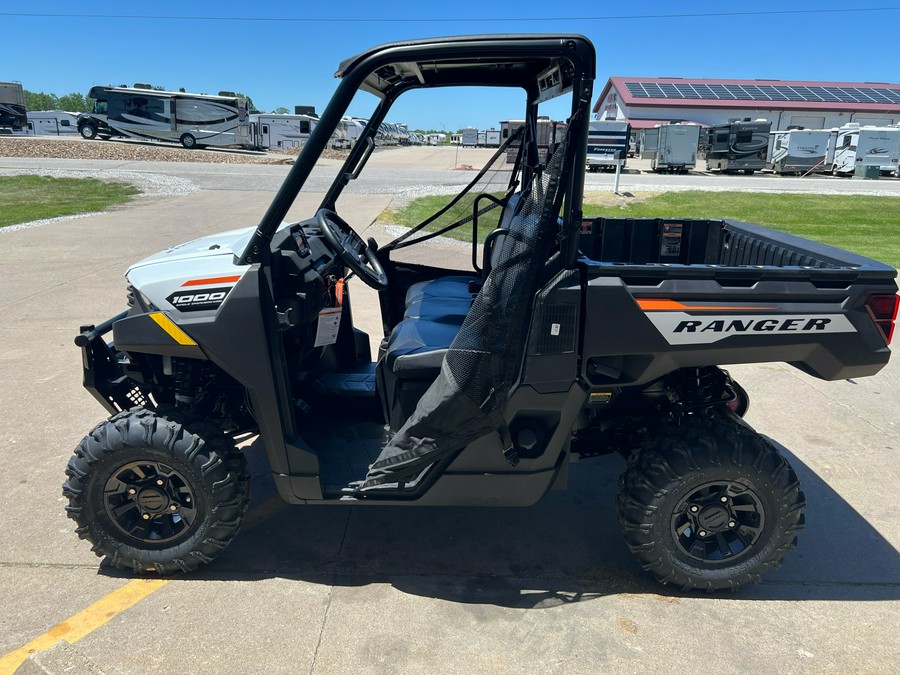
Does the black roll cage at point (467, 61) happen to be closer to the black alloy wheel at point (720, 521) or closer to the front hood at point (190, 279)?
the front hood at point (190, 279)

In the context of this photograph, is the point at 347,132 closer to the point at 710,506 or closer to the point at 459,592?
the point at 459,592

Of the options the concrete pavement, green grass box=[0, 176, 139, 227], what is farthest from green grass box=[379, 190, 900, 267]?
the concrete pavement

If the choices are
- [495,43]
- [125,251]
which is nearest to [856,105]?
[125,251]

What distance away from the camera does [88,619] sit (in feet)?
8.74

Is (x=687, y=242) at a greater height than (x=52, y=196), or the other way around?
(x=687, y=242)

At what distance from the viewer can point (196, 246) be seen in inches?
125

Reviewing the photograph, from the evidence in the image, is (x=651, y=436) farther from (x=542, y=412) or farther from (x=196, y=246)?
(x=196, y=246)

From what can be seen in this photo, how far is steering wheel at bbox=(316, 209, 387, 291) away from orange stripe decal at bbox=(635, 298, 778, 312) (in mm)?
1092

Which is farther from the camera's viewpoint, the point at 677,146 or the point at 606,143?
the point at 677,146

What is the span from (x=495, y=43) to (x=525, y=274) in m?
0.83

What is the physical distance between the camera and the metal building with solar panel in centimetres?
5000

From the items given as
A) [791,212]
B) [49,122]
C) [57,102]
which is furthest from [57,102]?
[791,212]

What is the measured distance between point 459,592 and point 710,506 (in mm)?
1102

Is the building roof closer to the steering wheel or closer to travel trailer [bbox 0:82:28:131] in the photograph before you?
travel trailer [bbox 0:82:28:131]
